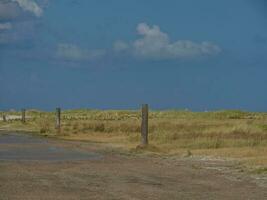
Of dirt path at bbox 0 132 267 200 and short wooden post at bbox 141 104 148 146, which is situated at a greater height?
short wooden post at bbox 141 104 148 146

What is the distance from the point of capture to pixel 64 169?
20.1 meters

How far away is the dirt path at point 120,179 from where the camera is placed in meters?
14.4

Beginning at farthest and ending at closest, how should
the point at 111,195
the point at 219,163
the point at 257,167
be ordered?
1. the point at 219,163
2. the point at 257,167
3. the point at 111,195

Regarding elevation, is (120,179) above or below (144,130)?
below

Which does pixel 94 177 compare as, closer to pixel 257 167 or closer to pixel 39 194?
pixel 39 194

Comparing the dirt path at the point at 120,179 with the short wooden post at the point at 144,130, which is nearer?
the dirt path at the point at 120,179

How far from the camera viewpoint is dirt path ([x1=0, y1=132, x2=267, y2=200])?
14.4 metres

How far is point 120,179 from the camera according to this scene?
57.2ft

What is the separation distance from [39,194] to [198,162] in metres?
10.5

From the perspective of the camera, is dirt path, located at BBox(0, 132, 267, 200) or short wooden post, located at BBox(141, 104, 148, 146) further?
short wooden post, located at BBox(141, 104, 148, 146)

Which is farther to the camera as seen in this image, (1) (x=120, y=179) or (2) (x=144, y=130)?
(2) (x=144, y=130)

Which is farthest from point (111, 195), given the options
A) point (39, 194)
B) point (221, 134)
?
point (221, 134)

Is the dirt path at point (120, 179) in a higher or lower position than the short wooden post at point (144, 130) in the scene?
lower

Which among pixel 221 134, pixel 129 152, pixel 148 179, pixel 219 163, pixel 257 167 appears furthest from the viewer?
pixel 221 134
